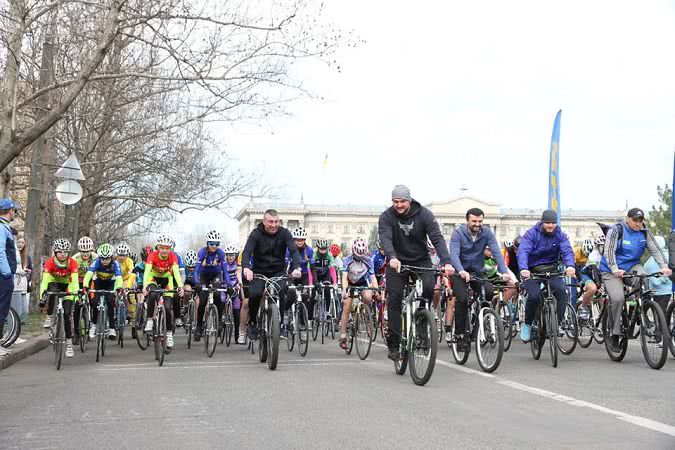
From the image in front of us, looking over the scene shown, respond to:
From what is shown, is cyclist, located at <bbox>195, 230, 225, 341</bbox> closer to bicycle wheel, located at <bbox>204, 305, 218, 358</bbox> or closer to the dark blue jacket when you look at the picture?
bicycle wheel, located at <bbox>204, 305, 218, 358</bbox>

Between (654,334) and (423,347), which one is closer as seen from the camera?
(423,347)

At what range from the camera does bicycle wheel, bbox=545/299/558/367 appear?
36.2 feet

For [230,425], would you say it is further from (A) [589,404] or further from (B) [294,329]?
(B) [294,329]

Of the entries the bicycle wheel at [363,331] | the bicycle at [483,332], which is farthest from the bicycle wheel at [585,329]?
the bicycle wheel at [363,331]

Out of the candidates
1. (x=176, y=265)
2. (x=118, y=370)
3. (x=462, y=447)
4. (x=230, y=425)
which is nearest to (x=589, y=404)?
(x=462, y=447)

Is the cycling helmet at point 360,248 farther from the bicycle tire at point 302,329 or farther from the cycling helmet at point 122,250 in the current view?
the cycling helmet at point 122,250

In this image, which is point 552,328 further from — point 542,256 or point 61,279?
point 61,279

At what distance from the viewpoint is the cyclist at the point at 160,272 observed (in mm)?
13023

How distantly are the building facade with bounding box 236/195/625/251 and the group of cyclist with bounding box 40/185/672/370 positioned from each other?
107 m

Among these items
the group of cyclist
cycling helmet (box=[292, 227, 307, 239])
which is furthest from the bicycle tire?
cycling helmet (box=[292, 227, 307, 239])

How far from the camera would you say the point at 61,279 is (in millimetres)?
13320

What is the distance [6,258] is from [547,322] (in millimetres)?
6903

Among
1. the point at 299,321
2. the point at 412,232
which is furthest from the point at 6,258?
the point at 412,232

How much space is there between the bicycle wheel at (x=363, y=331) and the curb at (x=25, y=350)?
15.6ft
